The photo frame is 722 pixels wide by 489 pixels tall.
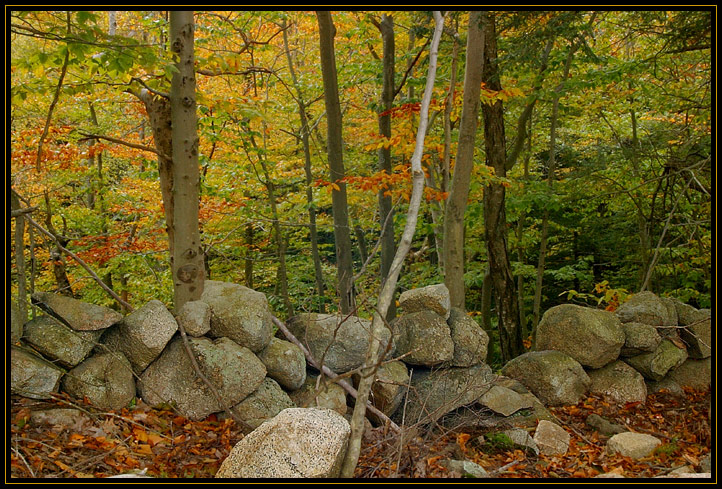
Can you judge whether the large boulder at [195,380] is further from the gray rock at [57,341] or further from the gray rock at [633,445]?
the gray rock at [633,445]

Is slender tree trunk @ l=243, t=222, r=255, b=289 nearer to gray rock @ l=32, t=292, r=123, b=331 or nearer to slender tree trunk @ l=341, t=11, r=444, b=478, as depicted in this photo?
gray rock @ l=32, t=292, r=123, b=331

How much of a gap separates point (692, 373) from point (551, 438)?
7.50 ft

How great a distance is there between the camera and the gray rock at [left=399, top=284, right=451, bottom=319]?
5148 millimetres

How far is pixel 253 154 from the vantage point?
9.89 metres

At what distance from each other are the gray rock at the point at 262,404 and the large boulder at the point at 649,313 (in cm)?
383

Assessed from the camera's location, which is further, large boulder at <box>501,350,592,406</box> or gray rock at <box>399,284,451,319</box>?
large boulder at <box>501,350,592,406</box>

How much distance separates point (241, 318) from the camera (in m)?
4.32

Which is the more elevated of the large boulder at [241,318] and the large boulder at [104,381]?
the large boulder at [241,318]

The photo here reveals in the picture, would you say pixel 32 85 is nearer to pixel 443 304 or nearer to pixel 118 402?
pixel 118 402

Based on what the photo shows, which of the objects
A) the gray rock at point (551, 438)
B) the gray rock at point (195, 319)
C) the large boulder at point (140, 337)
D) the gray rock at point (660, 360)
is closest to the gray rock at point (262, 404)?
the gray rock at point (195, 319)

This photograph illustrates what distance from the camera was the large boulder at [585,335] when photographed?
540cm

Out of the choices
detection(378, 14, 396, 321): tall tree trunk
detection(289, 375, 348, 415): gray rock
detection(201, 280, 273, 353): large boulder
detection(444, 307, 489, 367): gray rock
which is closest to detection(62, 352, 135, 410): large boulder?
detection(201, 280, 273, 353): large boulder

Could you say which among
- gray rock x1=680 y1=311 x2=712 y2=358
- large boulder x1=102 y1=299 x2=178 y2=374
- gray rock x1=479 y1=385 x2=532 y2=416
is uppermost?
large boulder x1=102 y1=299 x2=178 y2=374

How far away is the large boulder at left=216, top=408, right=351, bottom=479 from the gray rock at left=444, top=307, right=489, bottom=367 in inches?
86.3
